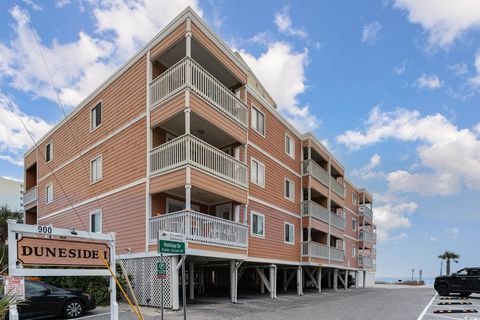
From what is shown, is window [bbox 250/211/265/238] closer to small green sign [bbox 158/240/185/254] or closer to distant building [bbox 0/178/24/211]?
small green sign [bbox 158/240/185/254]

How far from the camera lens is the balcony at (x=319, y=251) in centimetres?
2383

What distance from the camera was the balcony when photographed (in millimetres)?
23828

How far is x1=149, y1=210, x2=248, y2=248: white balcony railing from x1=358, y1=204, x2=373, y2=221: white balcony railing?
30.0 metres

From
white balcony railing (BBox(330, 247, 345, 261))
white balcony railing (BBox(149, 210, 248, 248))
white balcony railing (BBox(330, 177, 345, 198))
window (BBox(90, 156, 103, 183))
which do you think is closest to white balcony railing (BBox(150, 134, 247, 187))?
white balcony railing (BBox(149, 210, 248, 248))

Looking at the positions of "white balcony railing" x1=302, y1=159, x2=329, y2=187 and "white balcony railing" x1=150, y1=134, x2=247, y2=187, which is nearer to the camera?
"white balcony railing" x1=150, y1=134, x2=247, y2=187

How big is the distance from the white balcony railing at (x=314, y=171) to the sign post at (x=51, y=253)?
17961mm

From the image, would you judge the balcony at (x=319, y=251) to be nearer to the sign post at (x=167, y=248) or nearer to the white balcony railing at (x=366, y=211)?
the white balcony railing at (x=366, y=211)

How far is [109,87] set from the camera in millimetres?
19500

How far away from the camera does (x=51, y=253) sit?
7.97m

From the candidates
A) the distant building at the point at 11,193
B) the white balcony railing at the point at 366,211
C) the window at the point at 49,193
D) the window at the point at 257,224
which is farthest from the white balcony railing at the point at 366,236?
the distant building at the point at 11,193

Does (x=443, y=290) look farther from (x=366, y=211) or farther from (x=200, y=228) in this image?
(x=366, y=211)

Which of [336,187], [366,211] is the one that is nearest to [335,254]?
[336,187]

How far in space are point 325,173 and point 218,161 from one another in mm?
14390

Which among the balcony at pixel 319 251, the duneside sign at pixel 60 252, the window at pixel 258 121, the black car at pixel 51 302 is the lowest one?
the balcony at pixel 319 251
